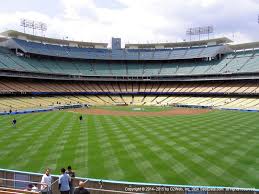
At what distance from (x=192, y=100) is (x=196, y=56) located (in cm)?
2308

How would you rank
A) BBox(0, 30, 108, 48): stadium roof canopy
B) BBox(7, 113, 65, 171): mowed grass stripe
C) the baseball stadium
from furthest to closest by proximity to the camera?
BBox(0, 30, 108, 48): stadium roof canopy < BBox(7, 113, 65, 171): mowed grass stripe < the baseball stadium

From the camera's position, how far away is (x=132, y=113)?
183 ft

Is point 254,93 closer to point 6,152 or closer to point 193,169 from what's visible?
point 193,169

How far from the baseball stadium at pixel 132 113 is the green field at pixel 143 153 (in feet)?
0.27

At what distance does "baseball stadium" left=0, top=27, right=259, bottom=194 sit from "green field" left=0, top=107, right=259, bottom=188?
0.08m

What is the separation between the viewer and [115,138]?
2877cm

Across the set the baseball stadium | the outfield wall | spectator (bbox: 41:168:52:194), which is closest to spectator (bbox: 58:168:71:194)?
spectator (bbox: 41:168:52:194)

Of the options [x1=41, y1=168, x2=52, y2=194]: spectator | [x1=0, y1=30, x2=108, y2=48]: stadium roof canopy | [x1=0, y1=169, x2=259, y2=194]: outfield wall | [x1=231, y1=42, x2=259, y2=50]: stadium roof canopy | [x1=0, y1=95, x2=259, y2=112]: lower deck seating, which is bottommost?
[x1=0, y1=169, x2=259, y2=194]: outfield wall

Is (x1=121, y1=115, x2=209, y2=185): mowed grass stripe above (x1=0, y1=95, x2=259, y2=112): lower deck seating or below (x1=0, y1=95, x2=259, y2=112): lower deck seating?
below

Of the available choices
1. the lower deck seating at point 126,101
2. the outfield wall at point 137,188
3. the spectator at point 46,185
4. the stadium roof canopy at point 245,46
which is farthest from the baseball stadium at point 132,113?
the spectator at point 46,185

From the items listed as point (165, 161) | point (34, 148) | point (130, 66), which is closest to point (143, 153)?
point (165, 161)

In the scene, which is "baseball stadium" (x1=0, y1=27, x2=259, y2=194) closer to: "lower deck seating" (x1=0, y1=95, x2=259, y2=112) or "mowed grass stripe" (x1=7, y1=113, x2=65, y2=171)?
"mowed grass stripe" (x1=7, y1=113, x2=65, y2=171)

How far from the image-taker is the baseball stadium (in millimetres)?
18281

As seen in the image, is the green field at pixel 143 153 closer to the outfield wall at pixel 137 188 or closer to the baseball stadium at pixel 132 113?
the baseball stadium at pixel 132 113
